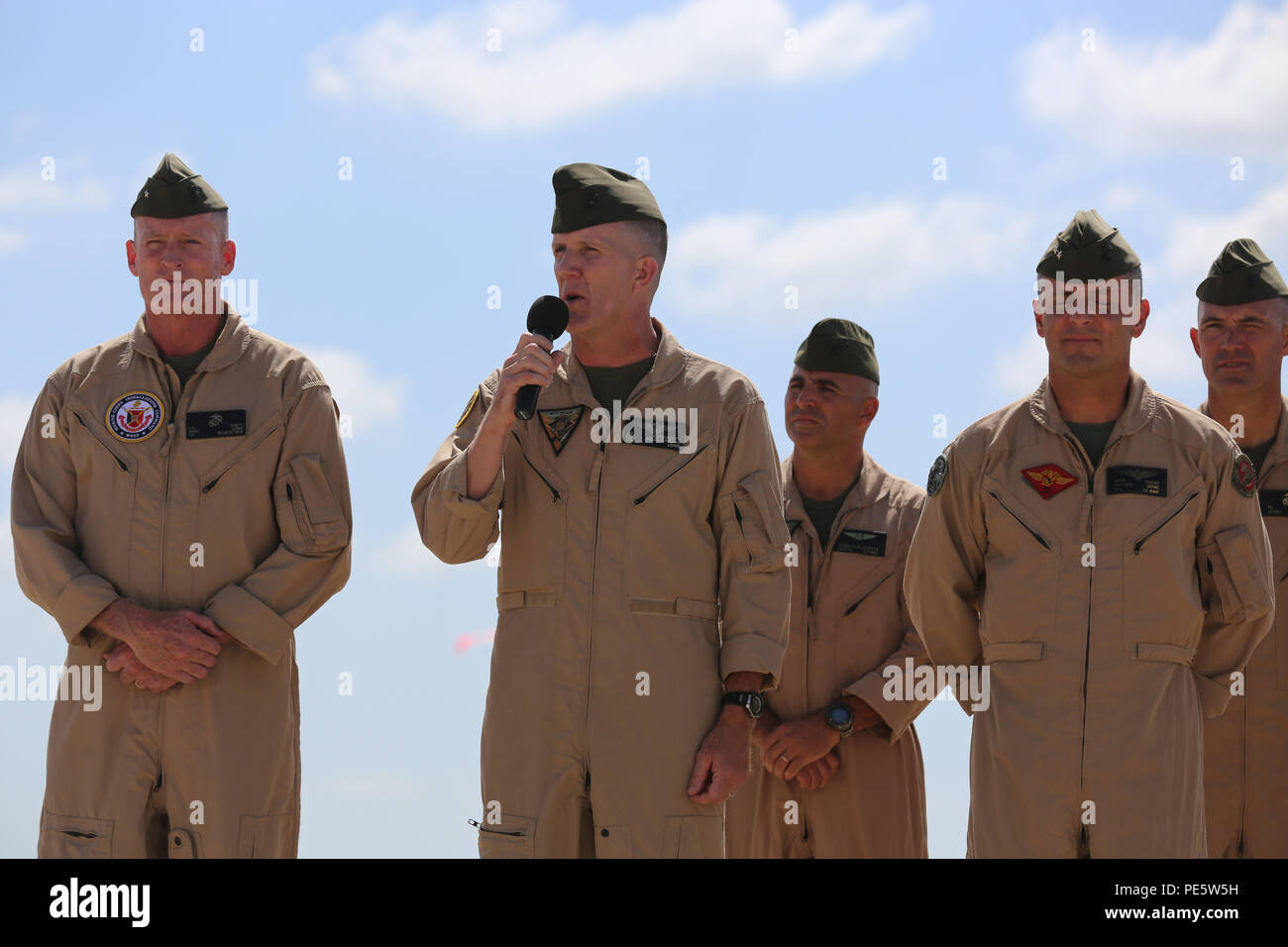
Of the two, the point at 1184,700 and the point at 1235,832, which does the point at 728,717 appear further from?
the point at 1235,832

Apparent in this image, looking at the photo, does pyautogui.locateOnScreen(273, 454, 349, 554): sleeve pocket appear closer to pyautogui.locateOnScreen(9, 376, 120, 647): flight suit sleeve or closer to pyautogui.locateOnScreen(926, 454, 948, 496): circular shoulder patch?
pyautogui.locateOnScreen(9, 376, 120, 647): flight suit sleeve

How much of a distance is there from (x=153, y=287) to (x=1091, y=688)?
3593 mm

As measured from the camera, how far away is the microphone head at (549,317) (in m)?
5.56

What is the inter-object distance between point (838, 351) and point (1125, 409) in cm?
177

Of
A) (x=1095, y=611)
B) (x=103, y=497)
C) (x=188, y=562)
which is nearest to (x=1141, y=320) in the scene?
(x=1095, y=611)

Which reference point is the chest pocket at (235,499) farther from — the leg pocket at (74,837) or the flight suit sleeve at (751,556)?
the flight suit sleeve at (751,556)

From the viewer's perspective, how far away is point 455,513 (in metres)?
5.50

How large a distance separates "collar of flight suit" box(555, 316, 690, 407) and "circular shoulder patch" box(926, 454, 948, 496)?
1.08m

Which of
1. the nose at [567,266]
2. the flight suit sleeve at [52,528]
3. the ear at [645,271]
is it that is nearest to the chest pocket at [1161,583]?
the ear at [645,271]

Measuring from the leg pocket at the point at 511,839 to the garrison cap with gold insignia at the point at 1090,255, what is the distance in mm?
2733

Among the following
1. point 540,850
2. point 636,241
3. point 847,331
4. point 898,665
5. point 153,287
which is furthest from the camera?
point 847,331

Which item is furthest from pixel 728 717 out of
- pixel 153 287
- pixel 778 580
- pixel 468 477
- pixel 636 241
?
pixel 153 287

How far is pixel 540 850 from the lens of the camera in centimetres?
538

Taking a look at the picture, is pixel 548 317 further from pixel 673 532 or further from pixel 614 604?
pixel 614 604
